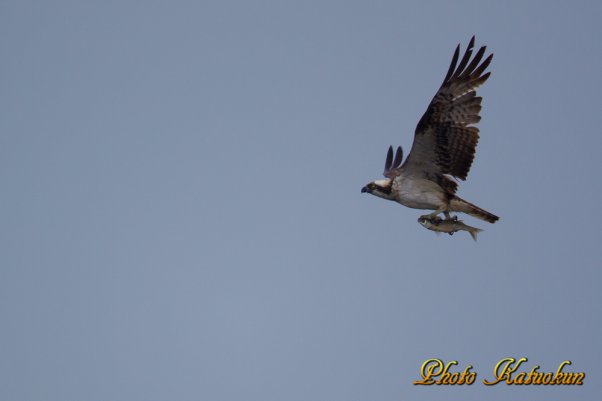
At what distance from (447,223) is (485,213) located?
34.5 inches

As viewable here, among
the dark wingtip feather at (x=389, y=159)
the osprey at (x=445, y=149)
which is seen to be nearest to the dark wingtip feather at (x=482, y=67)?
the osprey at (x=445, y=149)

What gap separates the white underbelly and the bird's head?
146 millimetres

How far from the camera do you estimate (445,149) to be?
1969cm

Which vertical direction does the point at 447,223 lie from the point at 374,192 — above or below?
below

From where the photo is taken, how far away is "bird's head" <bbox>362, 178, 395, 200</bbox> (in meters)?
20.6

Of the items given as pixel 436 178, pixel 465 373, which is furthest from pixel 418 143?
pixel 465 373

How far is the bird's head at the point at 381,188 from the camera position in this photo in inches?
813

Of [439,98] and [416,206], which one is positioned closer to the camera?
[439,98]

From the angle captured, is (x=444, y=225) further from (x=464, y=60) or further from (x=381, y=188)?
(x=464, y=60)

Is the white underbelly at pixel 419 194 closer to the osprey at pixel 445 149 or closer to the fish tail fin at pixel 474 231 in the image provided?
the osprey at pixel 445 149

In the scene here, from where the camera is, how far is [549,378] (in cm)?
2078

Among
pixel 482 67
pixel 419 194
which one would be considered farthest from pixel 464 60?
pixel 419 194

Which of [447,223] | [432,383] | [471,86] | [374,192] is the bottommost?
[432,383]

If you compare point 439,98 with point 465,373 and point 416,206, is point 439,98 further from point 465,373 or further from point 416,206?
point 465,373
